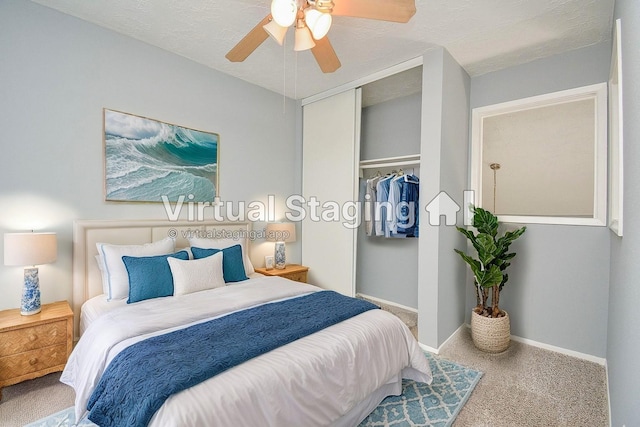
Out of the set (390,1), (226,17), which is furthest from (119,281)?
(390,1)

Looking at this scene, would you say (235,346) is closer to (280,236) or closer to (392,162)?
(280,236)

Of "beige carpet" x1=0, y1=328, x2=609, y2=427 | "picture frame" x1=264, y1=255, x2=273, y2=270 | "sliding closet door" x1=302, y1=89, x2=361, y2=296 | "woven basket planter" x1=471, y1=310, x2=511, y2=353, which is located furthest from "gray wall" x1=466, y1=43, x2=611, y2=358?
"picture frame" x1=264, y1=255, x2=273, y2=270

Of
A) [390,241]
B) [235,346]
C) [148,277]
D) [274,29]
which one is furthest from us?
[390,241]

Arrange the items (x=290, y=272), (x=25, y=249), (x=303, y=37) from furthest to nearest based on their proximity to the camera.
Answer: (x=290, y=272) → (x=25, y=249) → (x=303, y=37)

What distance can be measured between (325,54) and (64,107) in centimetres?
209

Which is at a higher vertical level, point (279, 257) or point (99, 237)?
point (99, 237)

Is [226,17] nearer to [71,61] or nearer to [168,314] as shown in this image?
[71,61]

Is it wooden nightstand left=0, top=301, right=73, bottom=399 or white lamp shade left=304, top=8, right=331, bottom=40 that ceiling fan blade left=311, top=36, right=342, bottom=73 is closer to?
white lamp shade left=304, top=8, right=331, bottom=40

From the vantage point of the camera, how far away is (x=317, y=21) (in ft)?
5.32

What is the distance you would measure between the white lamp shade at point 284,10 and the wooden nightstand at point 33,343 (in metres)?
2.39

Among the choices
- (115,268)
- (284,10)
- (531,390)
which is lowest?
(531,390)

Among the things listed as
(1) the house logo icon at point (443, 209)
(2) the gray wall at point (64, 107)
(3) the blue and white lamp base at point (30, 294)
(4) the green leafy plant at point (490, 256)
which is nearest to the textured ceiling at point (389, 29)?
(2) the gray wall at point (64, 107)

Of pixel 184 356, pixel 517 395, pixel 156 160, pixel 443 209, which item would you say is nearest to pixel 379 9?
pixel 443 209

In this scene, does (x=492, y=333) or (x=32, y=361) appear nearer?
(x=32, y=361)
